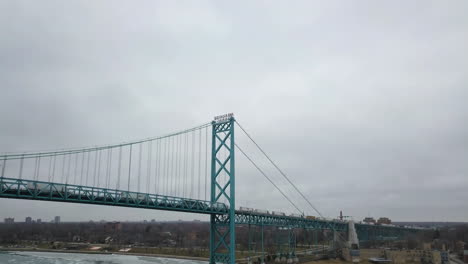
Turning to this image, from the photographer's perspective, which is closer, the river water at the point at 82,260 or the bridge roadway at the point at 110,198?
the bridge roadway at the point at 110,198

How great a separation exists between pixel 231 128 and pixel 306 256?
4756 cm

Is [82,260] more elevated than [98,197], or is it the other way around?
[98,197]

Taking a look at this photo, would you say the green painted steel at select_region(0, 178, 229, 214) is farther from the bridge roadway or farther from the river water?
the river water

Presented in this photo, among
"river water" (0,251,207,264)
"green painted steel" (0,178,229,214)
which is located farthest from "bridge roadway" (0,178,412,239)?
"river water" (0,251,207,264)

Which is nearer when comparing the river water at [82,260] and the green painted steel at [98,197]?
the green painted steel at [98,197]

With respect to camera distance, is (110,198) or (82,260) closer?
(110,198)

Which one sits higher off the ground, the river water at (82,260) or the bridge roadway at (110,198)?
the bridge roadway at (110,198)

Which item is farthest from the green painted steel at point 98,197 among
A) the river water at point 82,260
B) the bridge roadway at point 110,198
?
the river water at point 82,260

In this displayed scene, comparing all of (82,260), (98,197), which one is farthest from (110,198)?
(82,260)

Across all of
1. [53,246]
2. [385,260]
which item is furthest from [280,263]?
[53,246]

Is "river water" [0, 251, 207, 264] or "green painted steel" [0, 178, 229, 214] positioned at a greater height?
"green painted steel" [0, 178, 229, 214]

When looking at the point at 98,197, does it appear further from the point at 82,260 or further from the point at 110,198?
the point at 82,260

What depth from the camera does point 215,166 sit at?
2253 inches

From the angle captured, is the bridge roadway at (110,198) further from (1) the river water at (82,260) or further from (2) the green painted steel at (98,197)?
(1) the river water at (82,260)
